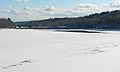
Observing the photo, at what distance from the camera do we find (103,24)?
366 feet

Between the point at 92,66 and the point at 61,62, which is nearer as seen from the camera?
the point at 92,66

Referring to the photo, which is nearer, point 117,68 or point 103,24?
point 117,68

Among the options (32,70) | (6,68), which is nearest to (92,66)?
(32,70)

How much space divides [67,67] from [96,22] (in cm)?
11301

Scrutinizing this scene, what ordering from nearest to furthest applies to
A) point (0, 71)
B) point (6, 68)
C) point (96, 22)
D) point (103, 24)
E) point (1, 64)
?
point (0, 71) → point (6, 68) → point (1, 64) → point (103, 24) → point (96, 22)

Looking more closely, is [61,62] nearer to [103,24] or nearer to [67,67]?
[67,67]

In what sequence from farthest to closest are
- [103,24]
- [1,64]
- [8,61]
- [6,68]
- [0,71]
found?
[103,24] < [8,61] < [1,64] < [6,68] < [0,71]

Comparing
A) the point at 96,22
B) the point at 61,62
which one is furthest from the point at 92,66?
the point at 96,22

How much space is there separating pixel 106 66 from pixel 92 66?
535 millimetres

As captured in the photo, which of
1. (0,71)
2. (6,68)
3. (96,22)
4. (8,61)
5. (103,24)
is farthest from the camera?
(96,22)

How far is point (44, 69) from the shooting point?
29.8 ft

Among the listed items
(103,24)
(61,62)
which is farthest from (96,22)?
(61,62)

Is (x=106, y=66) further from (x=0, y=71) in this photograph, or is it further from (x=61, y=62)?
(x=0, y=71)

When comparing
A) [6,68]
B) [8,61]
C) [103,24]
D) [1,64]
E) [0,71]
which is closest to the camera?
[0,71]
